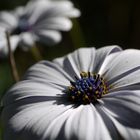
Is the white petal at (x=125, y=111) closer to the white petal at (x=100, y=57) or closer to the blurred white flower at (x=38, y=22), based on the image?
the white petal at (x=100, y=57)

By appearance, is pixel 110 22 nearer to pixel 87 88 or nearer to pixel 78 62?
pixel 78 62

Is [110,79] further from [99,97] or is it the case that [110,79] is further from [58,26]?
[58,26]

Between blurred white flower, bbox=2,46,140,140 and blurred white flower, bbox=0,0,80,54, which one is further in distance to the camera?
blurred white flower, bbox=0,0,80,54

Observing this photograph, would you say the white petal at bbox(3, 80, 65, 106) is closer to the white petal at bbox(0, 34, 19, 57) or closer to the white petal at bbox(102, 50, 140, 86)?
the white petal at bbox(102, 50, 140, 86)

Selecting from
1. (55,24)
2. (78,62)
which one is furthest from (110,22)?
(78,62)

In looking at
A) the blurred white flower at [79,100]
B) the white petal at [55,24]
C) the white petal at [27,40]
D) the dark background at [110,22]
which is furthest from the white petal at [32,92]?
the dark background at [110,22]

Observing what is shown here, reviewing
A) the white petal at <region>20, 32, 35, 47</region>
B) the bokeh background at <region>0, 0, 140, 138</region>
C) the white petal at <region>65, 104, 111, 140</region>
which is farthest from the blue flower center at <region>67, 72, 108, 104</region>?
the bokeh background at <region>0, 0, 140, 138</region>
